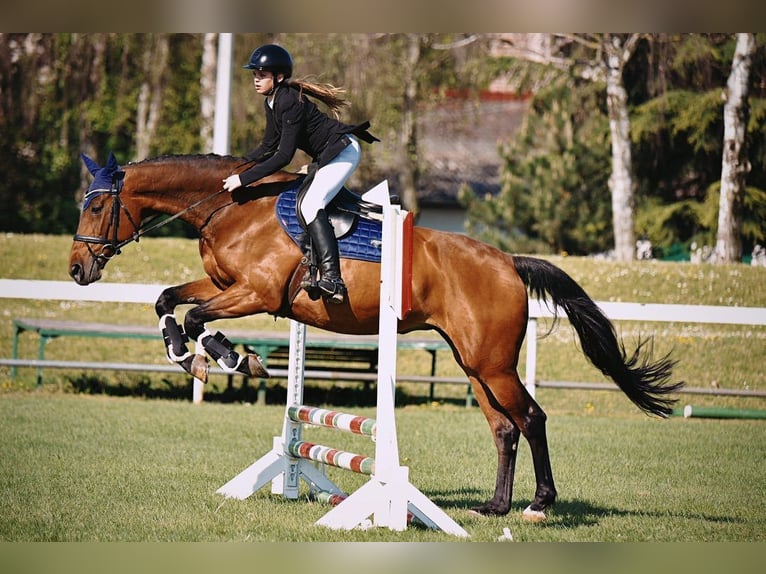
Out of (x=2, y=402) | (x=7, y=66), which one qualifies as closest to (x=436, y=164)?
(x=7, y=66)

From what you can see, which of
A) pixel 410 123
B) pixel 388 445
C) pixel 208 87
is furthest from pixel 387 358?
pixel 410 123

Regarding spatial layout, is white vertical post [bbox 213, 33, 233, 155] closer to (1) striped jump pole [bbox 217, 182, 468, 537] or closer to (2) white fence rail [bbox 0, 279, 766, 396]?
(2) white fence rail [bbox 0, 279, 766, 396]

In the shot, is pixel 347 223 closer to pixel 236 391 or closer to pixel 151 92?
pixel 236 391

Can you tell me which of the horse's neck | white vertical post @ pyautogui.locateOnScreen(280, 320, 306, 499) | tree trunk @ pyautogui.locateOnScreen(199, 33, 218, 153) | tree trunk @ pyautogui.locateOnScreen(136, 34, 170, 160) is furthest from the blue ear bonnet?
tree trunk @ pyautogui.locateOnScreen(136, 34, 170, 160)

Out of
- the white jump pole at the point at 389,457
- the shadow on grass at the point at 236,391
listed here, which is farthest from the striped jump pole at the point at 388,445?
the shadow on grass at the point at 236,391

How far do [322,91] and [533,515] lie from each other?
2986 millimetres

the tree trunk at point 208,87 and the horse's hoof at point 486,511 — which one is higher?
the tree trunk at point 208,87

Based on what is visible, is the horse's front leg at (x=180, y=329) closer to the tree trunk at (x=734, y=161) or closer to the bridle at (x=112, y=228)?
the bridle at (x=112, y=228)

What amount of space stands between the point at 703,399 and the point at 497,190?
15.5 metres

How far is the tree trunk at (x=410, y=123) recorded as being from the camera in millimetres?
23094

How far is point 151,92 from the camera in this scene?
24.5 metres

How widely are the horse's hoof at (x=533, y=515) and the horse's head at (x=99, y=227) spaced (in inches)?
123

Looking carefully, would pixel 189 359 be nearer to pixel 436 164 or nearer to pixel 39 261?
pixel 39 261

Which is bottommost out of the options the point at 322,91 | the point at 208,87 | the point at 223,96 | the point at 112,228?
the point at 112,228
